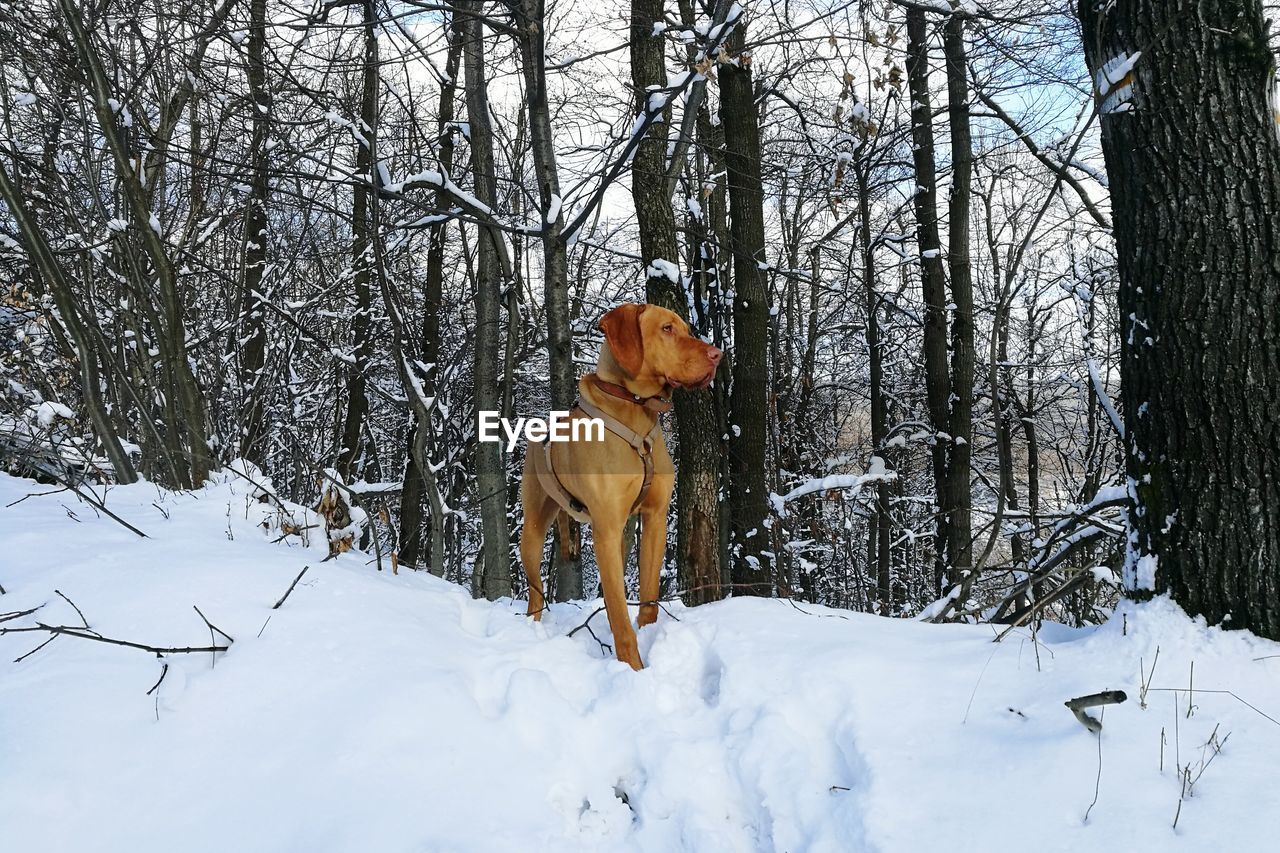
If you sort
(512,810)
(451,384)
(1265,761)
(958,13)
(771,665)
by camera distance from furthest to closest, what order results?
(451,384) → (958,13) → (771,665) → (512,810) → (1265,761)

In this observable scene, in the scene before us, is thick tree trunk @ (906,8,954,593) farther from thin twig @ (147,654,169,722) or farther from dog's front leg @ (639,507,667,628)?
thin twig @ (147,654,169,722)

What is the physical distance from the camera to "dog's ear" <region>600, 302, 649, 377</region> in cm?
291

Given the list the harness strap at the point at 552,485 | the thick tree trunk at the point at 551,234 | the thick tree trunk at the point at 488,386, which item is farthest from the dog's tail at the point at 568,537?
the thick tree trunk at the point at 488,386

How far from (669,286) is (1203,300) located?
3597 millimetres

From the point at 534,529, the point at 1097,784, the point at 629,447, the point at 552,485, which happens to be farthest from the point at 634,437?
the point at 1097,784

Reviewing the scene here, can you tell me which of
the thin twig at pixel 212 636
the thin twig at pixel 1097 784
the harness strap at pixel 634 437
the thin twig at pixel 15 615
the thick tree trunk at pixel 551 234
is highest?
the thick tree trunk at pixel 551 234

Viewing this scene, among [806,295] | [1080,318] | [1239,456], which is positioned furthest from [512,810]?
[806,295]

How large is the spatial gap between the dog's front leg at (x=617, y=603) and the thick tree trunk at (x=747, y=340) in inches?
185

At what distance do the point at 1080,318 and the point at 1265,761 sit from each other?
39.9 feet

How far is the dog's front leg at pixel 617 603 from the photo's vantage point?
2.81 m

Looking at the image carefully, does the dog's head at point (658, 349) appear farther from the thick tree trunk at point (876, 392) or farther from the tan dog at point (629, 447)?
the thick tree trunk at point (876, 392)

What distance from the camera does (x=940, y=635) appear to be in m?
2.75

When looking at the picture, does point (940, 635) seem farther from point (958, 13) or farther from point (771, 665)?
point (958, 13)

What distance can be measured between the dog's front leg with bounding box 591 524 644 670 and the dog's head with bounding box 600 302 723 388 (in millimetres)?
662
